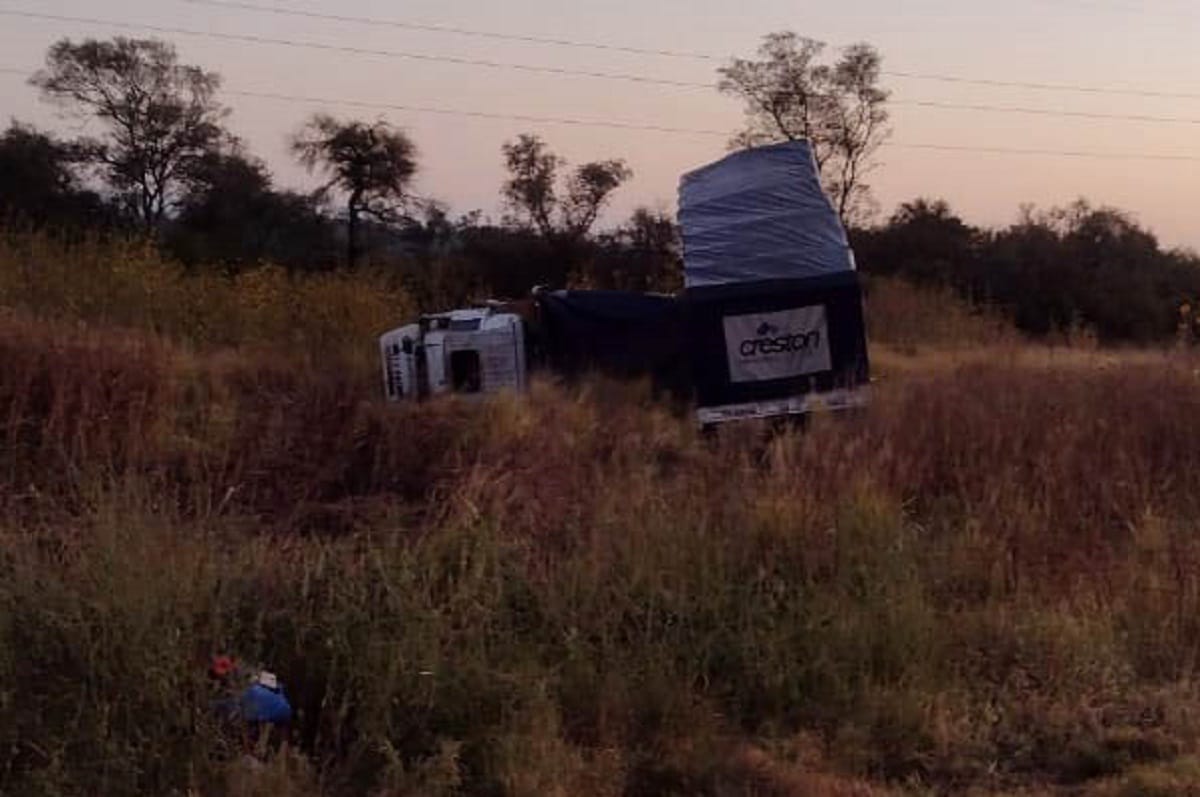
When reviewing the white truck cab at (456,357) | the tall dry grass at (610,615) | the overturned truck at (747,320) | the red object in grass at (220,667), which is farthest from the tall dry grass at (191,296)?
the red object in grass at (220,667)

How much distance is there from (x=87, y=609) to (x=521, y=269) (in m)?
26.9

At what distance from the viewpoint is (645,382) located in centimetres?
1596

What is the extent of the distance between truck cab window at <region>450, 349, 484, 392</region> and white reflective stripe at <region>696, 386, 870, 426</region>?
2.69 meters

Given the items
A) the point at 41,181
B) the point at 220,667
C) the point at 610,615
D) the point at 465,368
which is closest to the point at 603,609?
the point at 610,615

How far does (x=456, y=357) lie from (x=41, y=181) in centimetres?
2501

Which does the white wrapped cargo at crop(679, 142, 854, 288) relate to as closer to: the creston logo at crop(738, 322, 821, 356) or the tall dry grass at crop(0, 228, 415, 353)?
the creston logo at crop(738, 322, 821, 356)

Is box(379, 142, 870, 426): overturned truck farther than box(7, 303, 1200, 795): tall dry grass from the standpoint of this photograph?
Yes

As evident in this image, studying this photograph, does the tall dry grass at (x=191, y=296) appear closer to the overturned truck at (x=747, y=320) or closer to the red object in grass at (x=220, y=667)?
the overturned truck at (x=747, y=320)

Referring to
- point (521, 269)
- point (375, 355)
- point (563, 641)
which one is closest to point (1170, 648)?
point (563, 641)

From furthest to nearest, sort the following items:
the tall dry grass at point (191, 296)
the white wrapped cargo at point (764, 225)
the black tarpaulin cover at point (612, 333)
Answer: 1. the tall dry grass at point (191, 296)
2. the black tarpaulin cover at point (612, 333)
3. the white wrapped cargo at point (764, 225)

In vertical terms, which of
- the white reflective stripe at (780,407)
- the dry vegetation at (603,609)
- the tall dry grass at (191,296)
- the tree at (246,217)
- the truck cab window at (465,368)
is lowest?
the dry vegetation at (603,609)

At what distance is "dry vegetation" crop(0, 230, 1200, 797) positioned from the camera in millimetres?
5258

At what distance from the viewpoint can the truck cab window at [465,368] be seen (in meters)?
15.2

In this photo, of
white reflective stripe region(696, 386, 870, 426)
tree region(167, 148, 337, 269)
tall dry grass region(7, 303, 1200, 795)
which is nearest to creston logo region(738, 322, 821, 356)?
white reflective stripe region(696, 386, 870, 426)
